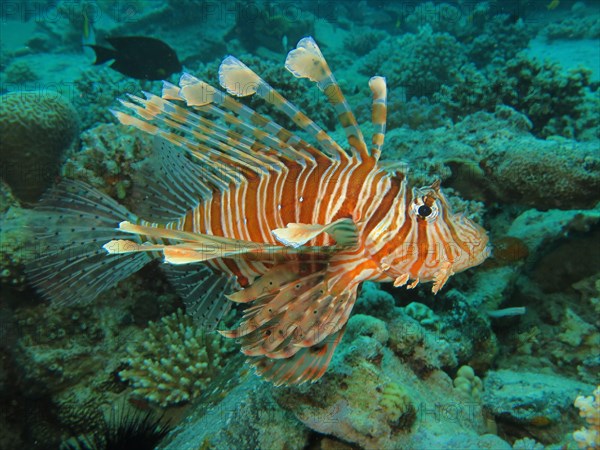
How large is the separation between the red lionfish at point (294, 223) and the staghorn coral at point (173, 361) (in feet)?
4.14

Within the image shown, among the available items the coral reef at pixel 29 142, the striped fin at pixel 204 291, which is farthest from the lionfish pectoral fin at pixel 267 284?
the coral reef at pixel 29 142

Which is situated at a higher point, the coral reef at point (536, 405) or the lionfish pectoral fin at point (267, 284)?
the lionfish pectoral fin at point (267, 284)

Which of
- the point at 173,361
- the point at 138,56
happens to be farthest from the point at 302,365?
the point at 138,56

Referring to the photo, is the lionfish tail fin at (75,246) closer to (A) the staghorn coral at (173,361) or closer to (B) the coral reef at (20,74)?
(A) the staghorn coral at (173,361)

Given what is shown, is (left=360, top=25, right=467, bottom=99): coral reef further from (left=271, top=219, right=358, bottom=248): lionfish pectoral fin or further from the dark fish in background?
(left=271, top=219, right=358, bottom=248): lionfish pectoral fin

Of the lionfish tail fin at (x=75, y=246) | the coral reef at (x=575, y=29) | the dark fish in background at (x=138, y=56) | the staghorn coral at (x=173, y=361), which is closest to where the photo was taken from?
the lionfish tail fin at (x=75, y=246)

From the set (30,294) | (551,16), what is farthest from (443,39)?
(30,294)

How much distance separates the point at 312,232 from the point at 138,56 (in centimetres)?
718

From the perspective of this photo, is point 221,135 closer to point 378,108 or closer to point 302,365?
point 378,108

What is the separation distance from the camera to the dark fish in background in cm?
686

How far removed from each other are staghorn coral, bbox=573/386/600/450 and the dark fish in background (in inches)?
314

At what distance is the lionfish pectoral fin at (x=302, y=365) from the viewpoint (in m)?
1.94

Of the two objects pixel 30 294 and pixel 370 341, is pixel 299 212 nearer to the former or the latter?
pixel 370 341

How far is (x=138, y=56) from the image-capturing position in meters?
7.07
